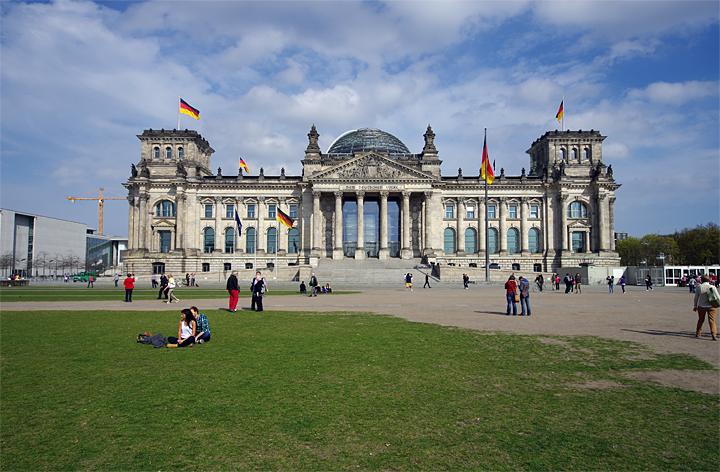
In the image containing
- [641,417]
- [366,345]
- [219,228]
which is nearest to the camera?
[641,417]

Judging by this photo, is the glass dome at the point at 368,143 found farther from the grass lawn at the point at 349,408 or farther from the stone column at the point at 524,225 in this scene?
the grass lawn at the point at 349,408

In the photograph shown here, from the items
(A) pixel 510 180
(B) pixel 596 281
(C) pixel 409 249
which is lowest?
(B) pixel 596 281

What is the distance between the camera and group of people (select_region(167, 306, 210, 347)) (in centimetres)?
1356

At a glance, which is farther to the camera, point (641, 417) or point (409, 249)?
point (409, 249)

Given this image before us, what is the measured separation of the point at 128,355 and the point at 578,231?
84.9m

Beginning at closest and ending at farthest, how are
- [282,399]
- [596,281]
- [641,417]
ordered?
[641,417] < [282,399] < [596,281]

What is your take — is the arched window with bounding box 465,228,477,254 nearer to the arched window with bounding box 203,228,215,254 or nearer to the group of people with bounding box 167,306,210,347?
the arched window with bounding box 203,228,215,254

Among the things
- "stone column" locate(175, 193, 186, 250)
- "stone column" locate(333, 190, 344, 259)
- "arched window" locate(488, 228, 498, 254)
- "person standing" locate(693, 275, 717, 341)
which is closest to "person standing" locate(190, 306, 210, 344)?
"person standing" locate(693, 275, 717, 341)

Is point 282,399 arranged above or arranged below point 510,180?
below

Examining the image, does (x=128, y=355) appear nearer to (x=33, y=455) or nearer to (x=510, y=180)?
(x=33, y=455)

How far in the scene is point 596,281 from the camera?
65312 millimetres

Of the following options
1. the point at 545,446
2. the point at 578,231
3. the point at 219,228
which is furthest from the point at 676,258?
the point at 545,446

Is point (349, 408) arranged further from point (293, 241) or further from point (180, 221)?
point (180, 221)

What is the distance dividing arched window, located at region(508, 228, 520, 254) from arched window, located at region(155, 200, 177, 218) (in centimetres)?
6185
